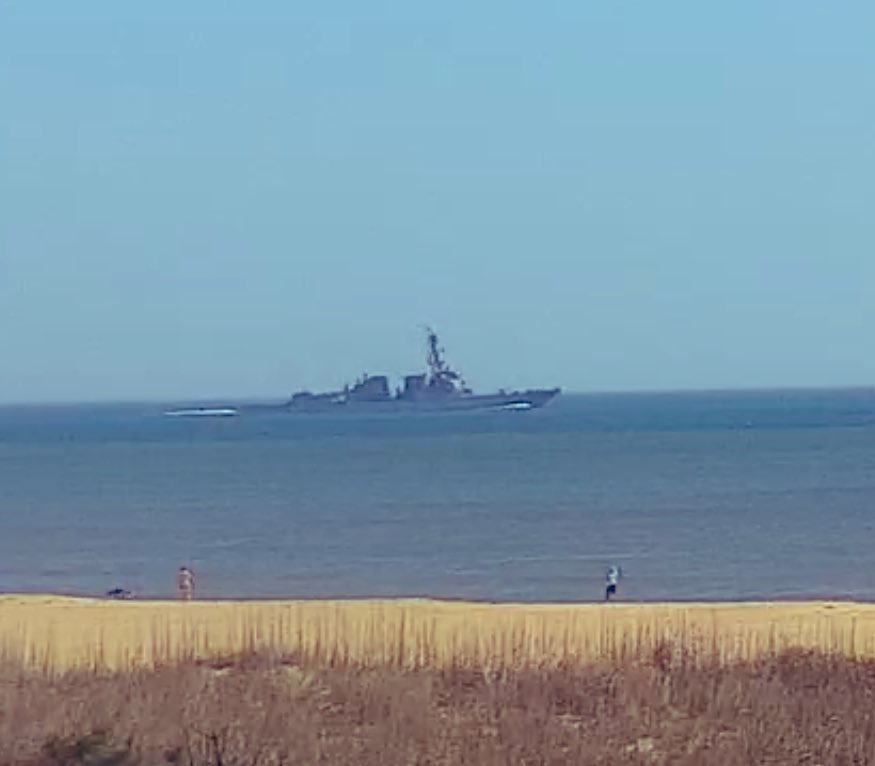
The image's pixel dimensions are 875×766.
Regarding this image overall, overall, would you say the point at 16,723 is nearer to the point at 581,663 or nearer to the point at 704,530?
the point at 581,663

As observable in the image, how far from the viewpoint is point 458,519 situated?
200 ft

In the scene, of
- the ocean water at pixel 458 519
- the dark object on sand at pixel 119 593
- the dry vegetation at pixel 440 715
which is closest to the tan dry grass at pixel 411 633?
the dry vegetation at pixel 440 715

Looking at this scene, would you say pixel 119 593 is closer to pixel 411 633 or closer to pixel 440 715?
pixel 411 633

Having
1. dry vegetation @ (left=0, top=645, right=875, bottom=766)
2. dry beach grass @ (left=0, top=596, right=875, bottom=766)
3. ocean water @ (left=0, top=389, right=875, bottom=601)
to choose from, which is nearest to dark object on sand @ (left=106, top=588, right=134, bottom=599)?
ocean water @ (left=0, top=389, right=875, bottom=601)

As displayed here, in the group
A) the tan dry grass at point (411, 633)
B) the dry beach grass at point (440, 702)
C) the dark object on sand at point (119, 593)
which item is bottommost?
the dark object on sand at point (119, 593)

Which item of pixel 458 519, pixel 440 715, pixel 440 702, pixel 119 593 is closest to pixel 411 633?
pixel 440 702

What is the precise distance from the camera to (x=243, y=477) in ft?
299

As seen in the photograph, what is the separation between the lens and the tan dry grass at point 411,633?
1528 centimetres

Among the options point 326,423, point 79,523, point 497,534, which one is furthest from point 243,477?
point 326,423

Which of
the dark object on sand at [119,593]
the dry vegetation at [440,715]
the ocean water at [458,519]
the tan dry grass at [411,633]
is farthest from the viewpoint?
the ocean water at [458,519]

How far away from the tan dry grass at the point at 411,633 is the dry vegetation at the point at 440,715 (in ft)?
3.20

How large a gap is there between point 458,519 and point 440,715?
49215 millimetres

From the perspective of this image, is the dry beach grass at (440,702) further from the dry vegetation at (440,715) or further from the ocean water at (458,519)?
the ocean water at (458,519)

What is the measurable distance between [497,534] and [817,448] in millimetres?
55251
